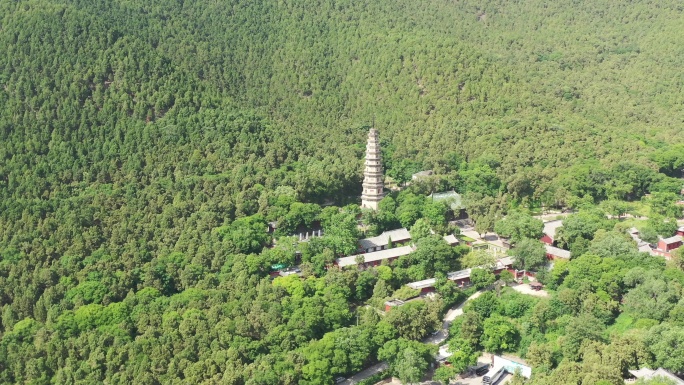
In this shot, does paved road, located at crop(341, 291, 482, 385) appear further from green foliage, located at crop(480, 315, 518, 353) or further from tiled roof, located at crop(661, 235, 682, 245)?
tiled roof, located at crop(661, 235, 682, 245)

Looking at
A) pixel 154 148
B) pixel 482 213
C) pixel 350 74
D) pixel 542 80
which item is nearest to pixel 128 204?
pixel 154 148

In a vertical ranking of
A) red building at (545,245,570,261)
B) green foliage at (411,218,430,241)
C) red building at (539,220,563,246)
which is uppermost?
green foliage at (411,218,430,241)

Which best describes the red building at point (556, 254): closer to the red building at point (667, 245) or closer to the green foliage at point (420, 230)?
the red building at point (667, 245)

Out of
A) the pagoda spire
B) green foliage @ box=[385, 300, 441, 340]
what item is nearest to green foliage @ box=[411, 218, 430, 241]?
the pagoda spire

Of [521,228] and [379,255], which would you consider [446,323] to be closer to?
[379,255]

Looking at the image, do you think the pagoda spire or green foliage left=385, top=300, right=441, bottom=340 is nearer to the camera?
green foliage left=385, top=300, right=441, bottom=340

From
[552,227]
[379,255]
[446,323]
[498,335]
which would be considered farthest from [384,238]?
[498,335]

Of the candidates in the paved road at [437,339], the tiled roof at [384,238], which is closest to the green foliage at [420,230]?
the tiled roof at [384,238]
